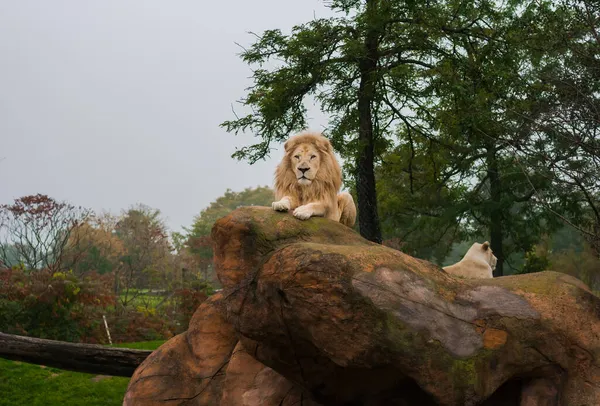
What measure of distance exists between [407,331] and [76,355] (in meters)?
7.68

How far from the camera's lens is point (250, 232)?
23.1 ft

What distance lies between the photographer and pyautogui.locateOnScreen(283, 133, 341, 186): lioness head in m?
7.49

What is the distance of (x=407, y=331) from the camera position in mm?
4703

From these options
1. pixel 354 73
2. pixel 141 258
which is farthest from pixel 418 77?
pixel 141 258

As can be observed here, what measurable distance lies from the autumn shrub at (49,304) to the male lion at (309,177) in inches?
392

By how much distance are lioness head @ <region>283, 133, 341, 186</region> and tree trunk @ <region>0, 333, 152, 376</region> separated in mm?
4681

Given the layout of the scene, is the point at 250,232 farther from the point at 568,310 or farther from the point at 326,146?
the point at 568,310

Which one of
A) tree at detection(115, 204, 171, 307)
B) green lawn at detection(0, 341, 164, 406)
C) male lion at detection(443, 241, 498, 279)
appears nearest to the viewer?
green lawn at detection(0, 341, 164, 406)

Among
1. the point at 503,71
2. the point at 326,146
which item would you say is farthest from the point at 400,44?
the point at 326,146

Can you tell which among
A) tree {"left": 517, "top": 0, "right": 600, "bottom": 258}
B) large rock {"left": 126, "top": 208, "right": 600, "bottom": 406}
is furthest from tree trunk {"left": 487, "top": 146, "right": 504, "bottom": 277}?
large rock {"left": 126, "top": 208, "right": 600, "bottom": 406}

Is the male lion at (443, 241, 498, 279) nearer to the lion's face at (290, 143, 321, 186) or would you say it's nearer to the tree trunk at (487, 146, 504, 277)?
the lion's face at (290, 143, 321, 186)

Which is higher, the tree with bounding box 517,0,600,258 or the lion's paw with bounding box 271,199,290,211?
the tree with bounding box 517,0,600,258

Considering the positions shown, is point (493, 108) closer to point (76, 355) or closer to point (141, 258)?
point (76, 355)

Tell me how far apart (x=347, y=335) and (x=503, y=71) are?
1185cm
